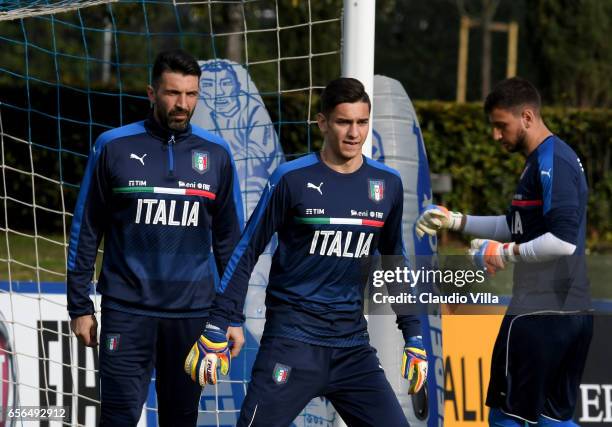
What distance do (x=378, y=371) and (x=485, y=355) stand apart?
2.11m

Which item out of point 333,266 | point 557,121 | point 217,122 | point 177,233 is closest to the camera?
point 333,266

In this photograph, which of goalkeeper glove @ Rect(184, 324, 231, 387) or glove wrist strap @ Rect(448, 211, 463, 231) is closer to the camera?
goalkeeper glove @ Rect(184, 324, 231, 387)

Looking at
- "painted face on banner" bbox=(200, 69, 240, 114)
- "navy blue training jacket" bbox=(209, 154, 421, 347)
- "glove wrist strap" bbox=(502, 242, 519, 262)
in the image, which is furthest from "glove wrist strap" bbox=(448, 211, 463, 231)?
"painted face on banner" bbox=(200, 69, 240, 114)

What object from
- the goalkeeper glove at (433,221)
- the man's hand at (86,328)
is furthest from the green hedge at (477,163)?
the man's hand at (86,328)

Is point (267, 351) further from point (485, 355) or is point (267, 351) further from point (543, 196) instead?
point (485, 355)

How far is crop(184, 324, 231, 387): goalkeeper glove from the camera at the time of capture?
4605 mm

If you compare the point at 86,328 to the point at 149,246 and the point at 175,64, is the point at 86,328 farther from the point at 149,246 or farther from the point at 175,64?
the point at 175,64

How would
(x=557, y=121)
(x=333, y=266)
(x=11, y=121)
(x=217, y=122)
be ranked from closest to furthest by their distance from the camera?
(x=333, y=266) < (x=217, y=122) < (x=11, y=121) < (x=557, y=121)

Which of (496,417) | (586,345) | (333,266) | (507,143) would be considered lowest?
(496,417)

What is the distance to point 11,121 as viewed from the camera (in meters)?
13.8

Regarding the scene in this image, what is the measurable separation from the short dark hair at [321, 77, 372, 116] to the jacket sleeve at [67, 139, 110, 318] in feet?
3.55

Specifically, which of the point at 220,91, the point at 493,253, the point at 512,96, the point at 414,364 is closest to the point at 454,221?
the point at 493,253

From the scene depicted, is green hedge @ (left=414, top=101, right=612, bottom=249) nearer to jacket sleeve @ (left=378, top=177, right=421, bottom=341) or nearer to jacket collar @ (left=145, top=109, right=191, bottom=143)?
jacket collar @ (left=145, top=109, right=191, bottom=143)

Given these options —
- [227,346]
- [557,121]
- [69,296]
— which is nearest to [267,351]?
[227,346]
